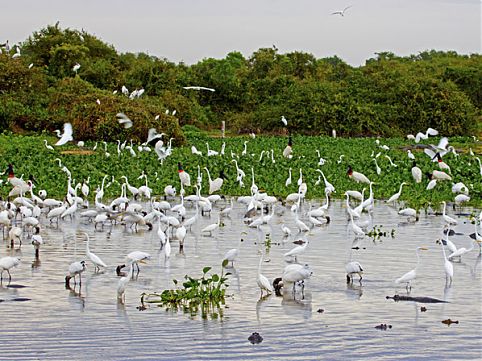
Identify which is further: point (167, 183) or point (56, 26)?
point (56, 26)

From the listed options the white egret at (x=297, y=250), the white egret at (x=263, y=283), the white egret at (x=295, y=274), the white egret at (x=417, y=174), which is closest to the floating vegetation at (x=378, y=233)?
the white egret at (x=297, y=250)

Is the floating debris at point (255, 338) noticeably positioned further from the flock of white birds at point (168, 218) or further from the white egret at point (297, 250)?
the white egret at point (297, 250)

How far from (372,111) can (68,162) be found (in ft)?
70.3

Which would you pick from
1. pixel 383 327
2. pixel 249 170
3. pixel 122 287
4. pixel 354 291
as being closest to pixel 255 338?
pixel 383 327

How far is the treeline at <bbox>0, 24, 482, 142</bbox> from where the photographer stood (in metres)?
36.0

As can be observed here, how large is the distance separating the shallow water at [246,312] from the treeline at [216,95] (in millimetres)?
20334

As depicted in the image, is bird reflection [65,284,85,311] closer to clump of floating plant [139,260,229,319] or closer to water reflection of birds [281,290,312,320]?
clump of floating plant [139,260,229,319]

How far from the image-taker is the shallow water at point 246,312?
872cm

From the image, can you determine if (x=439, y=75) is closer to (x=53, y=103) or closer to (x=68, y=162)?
(x=53, y=103)

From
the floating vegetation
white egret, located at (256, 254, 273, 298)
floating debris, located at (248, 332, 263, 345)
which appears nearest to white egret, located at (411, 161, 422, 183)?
the floating vegetation

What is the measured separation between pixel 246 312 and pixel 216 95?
136 ft

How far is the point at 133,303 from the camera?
1052cm

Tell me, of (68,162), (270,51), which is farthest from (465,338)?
(270,51)

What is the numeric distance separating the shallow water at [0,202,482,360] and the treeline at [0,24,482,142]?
801 inches
